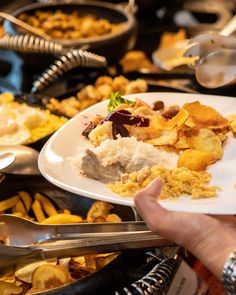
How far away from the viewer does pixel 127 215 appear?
3.49 ft

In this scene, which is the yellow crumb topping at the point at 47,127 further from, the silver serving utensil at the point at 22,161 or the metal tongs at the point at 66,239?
the metal tongs at the point at 66,239

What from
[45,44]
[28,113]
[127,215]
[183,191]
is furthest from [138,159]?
[45,44]

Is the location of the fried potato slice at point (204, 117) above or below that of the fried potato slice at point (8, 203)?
above

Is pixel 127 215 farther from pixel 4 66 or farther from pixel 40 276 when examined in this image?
pixel 4 66

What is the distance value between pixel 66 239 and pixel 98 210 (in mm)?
178

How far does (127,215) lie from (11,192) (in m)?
0.29

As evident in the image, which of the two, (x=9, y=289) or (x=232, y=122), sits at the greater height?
(x=232, y=122)

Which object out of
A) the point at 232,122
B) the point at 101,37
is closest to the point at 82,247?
the point at 232,122

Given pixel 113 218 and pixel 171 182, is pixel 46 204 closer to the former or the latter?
pixel 113 218

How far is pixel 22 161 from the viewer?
111 centimetres

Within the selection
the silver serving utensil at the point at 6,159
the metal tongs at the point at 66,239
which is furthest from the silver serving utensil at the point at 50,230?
the silver serving utensil at the point at 6,159

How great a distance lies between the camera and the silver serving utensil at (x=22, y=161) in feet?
3.62

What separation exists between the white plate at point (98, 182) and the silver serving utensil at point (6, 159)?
0.11m

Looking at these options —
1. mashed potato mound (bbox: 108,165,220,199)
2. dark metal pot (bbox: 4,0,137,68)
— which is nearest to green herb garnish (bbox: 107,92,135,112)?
mashed potato mound (bbox: 108,165,220,199)
